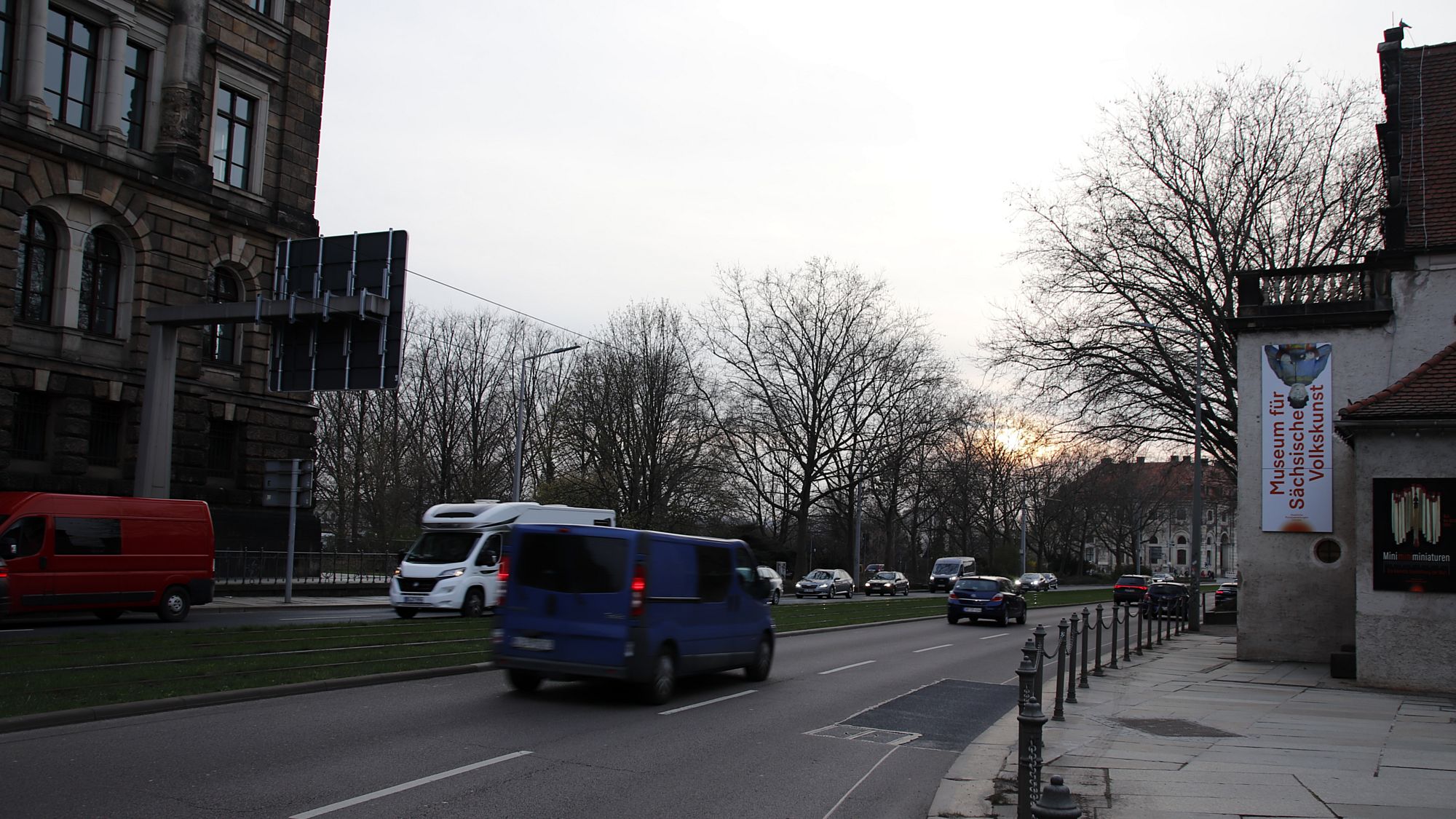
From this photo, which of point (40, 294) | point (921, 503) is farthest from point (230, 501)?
point (921, 503)

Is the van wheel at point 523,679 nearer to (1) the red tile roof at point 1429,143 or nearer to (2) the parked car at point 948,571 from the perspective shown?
(1) the red tile roof at point 1429,143

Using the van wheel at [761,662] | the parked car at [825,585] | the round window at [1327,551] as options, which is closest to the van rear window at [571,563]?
the van wheel at [761,662]

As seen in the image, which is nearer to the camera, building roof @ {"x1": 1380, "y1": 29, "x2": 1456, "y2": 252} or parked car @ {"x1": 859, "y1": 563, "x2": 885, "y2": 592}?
building roof @ {"x1": 1380, "y1": 29, "x2": 1456, "y2": 252}

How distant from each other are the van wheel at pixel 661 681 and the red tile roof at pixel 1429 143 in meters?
16.0

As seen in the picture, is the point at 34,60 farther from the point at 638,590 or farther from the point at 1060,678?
the point at 1060,678

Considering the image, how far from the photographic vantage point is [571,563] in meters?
12.0

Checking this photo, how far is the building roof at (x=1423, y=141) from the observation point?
19.7m

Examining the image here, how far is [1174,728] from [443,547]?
16359 millimetres

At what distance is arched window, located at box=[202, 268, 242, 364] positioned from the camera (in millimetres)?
32750

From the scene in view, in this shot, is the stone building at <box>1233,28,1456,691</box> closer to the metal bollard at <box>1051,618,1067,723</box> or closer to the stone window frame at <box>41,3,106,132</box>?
the metal bollard at <box>1051,618,1067,723</box>

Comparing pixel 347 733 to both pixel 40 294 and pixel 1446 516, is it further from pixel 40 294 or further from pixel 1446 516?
pixel 40 294

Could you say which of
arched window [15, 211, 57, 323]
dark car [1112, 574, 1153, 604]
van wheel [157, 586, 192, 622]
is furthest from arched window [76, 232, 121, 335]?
dark car [1112, 574, 1153, 604]

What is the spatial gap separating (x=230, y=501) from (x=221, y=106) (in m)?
12.1

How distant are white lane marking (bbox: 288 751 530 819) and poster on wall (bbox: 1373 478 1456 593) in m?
14.3
